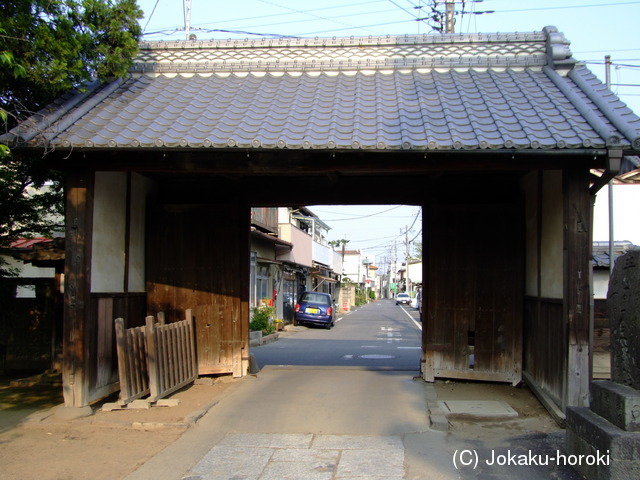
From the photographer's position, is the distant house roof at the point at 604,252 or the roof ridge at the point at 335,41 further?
the distant house roof at the point at 604,252

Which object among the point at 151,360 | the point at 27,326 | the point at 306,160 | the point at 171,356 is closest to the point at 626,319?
the point at 306,160

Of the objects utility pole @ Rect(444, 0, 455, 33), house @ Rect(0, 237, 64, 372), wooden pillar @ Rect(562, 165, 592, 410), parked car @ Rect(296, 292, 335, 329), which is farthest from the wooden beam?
parked car @ Rect(296, 292, 335, 329)

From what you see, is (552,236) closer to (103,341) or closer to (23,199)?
(103,341)

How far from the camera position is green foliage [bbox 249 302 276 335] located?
2173 cm

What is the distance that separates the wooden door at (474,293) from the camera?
9555mm

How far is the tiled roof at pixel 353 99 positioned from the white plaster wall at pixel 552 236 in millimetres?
1029

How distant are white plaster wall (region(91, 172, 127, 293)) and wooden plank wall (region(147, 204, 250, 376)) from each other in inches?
42.6

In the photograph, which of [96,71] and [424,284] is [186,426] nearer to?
[424,284]

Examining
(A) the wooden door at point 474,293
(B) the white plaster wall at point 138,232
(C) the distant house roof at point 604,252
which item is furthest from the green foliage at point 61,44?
(C) the distant house roof at point 604,252

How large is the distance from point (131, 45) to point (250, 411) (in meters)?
6.16

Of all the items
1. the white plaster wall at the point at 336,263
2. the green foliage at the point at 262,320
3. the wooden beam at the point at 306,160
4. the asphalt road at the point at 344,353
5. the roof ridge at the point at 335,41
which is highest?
the roof ridge at the point at 335,41

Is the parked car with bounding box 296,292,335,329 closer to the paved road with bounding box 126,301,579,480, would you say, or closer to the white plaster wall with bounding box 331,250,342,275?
the white plaster wall with bounding box 331,250,342,275

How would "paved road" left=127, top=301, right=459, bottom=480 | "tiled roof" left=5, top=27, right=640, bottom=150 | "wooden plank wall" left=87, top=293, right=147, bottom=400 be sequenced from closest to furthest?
1. "paved road" left=127, top=301, right=459, bottom=480
2. "tiled roof" left=5, top=27, right=640, bottom=150
3. "wooden plank wall" left=87, top=293, right=147, bottom=400

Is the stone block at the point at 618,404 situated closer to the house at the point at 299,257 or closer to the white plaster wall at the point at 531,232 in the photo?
the white plaster wall at the point at 531,232
